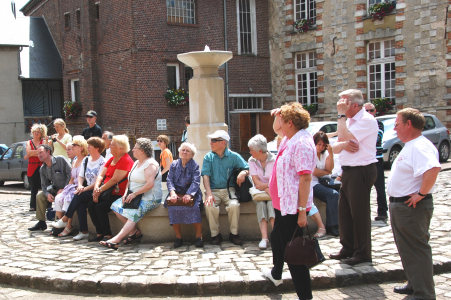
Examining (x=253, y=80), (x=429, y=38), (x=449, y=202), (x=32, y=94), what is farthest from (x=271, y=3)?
(x=449, y=202)

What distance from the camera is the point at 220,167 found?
6.81 metres

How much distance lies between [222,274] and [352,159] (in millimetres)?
2001

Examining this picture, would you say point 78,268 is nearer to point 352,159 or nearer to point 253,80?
point 352,159

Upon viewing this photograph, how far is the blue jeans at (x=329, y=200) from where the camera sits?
681 cm

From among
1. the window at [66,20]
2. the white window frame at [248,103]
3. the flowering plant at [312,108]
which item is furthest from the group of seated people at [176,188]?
the window at [66,20]

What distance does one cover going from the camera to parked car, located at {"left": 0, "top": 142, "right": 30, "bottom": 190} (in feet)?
50.5

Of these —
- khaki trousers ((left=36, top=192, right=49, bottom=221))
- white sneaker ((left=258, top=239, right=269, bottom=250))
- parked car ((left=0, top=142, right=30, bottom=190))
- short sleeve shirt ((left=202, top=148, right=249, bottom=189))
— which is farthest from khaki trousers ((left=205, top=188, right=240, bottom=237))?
parked car ((left=0, top=142, right=30, bottom=190))

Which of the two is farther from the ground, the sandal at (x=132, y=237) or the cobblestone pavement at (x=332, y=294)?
the sandal at (x=132, y=237)

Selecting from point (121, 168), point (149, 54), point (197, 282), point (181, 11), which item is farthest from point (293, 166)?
point (181, 11)

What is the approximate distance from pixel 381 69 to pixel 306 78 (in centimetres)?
408

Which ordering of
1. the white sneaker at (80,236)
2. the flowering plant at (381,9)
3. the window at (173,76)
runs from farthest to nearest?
the window at (173,76) → the flowering plant at (381,9) → the white sneaker at (80,236)

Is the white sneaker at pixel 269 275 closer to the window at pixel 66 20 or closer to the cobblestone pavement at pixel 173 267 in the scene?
the cobblestone pavement at pixel 173 267

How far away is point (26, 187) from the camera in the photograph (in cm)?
1530

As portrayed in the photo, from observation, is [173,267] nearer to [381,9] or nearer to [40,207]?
[40,207]
